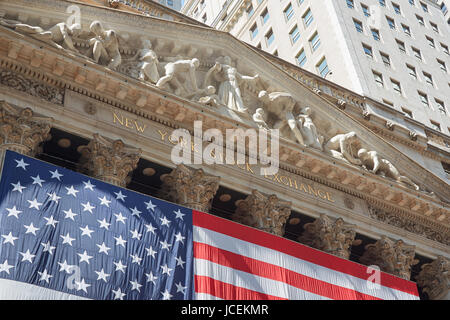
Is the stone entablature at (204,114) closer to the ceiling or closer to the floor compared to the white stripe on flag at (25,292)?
closer to the ceiling

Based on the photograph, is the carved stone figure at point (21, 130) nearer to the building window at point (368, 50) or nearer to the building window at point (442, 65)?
the building window at point (368, 50)

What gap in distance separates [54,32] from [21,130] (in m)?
3.99

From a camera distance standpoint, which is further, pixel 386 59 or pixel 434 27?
pixel 434 27

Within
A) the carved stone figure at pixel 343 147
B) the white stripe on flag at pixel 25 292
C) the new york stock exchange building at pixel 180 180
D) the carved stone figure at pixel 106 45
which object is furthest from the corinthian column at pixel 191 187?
the carved stone figure at pixel 343 147

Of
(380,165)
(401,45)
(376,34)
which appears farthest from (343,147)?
(401,45)

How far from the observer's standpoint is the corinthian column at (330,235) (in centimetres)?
2419

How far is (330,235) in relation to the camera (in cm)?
2439

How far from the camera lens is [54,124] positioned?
20188 millimetres

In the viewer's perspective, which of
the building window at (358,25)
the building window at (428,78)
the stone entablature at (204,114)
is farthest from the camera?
the building window at (428,78)

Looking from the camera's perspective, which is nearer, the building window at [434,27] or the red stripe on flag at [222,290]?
the red stripe on flag at [222,290]

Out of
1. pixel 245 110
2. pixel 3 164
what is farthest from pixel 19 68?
pixel 245 110

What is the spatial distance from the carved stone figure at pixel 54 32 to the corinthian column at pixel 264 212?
7.97 meters

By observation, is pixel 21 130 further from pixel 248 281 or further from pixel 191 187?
pixel 248 281

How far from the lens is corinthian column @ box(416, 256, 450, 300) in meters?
26.8
